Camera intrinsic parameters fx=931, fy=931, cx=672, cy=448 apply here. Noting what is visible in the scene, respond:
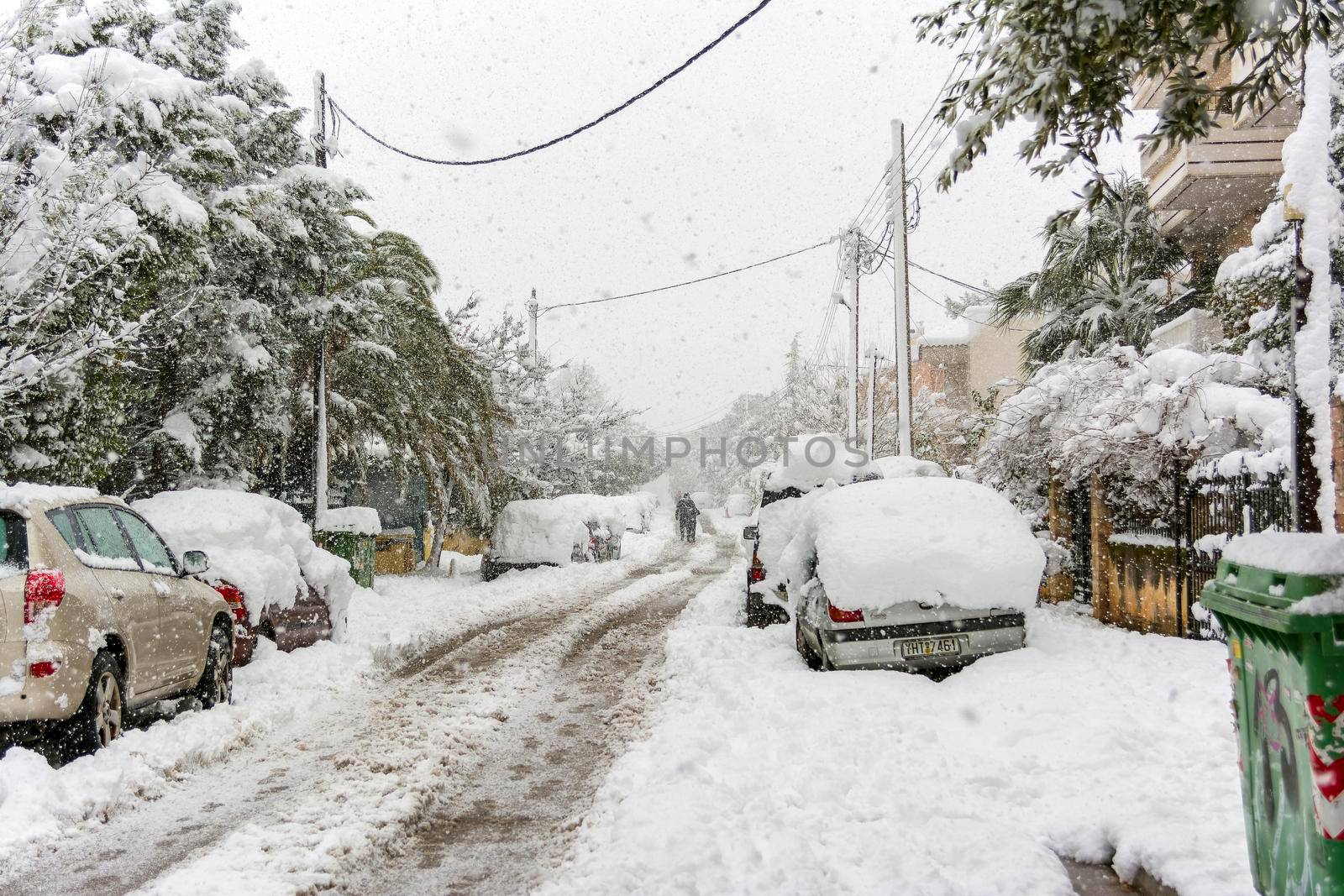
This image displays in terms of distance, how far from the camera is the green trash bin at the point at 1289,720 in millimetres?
2652

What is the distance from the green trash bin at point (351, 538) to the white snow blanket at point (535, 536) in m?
2.98

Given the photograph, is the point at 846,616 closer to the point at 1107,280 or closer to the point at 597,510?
the point at 1107,280

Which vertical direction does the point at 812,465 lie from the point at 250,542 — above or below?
above

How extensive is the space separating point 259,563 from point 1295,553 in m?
9.00

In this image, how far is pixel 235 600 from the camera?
347 inches

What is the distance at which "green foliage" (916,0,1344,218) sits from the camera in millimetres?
3631

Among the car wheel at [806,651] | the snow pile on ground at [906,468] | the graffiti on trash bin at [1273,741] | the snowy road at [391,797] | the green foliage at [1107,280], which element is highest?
the green foliage at [1107,280]

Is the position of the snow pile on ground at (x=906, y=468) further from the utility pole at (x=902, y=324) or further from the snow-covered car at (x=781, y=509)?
the utility pole at (x=902, y=324)

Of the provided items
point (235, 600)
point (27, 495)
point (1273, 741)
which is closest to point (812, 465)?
point (235, 600)

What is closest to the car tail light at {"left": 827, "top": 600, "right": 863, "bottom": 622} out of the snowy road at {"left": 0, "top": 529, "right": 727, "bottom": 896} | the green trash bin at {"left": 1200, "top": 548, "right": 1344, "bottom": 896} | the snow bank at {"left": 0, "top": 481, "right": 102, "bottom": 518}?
the snowy road at {"left": 0, "top": 529, "right": 727, "bottom": 896}

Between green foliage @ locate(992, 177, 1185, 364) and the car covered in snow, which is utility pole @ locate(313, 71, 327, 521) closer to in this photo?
the car covered in snow

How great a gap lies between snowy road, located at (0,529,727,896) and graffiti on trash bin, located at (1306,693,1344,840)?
2.95 m

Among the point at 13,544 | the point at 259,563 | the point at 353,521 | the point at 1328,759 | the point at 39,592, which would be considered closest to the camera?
the point at 1328,759

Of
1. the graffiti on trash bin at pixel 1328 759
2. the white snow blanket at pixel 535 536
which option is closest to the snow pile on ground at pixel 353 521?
the white snow blanket at pixel 535 536
